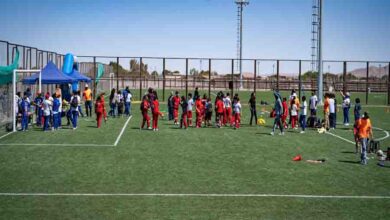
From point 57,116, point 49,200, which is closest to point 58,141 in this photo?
point 57,116

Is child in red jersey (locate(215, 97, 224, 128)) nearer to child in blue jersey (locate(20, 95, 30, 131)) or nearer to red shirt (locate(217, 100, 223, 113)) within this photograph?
red shirt (locate(217, 100, 223, 113))

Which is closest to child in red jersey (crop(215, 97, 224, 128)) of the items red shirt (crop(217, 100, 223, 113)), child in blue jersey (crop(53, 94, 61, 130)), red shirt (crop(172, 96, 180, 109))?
red shirt (crop(217, 100, 223, 113))

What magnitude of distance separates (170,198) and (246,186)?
2.61 metres

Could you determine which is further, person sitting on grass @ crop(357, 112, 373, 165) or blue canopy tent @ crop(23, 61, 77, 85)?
blue canopy tent @ crop(23, 61, 77, 85)

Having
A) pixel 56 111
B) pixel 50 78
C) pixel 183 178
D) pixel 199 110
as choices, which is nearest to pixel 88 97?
pixel 50 78

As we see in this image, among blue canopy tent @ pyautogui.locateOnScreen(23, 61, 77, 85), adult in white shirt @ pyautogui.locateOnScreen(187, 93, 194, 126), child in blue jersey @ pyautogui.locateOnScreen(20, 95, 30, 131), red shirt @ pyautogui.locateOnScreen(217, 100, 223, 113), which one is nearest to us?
child in blue jersey @ pyautogui.locateOnScreen(20, 95, 30, 131)

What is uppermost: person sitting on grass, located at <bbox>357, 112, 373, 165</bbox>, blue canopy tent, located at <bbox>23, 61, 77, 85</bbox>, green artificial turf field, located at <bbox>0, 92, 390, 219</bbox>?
blue canopy tent, located at <bbox>23, 61, 77, 85</bbox>

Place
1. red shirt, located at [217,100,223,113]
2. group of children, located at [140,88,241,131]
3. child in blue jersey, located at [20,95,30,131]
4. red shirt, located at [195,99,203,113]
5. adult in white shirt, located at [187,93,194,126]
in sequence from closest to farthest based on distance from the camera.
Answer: child in blue jersey, located at [20,95,30,131] → group of children, located at [140,88,241,131] → adult in white shirt, located at [187,93,194,126] → red shirt, located at [195,99,203,113] → red shirt, located at [217,100,223,113]

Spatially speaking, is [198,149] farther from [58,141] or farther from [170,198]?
[170,198]

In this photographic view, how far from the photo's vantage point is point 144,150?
2039 centimetres

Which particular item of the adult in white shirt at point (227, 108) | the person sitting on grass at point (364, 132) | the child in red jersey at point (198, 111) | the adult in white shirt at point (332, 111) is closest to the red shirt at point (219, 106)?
the adult in white shirt at point (227, 108)

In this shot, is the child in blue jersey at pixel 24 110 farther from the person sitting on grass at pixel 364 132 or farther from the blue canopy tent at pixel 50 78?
the person sitting on grass at pixel 364 132

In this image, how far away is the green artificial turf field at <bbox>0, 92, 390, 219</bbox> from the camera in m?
11.6

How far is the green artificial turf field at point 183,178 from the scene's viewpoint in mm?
11594
